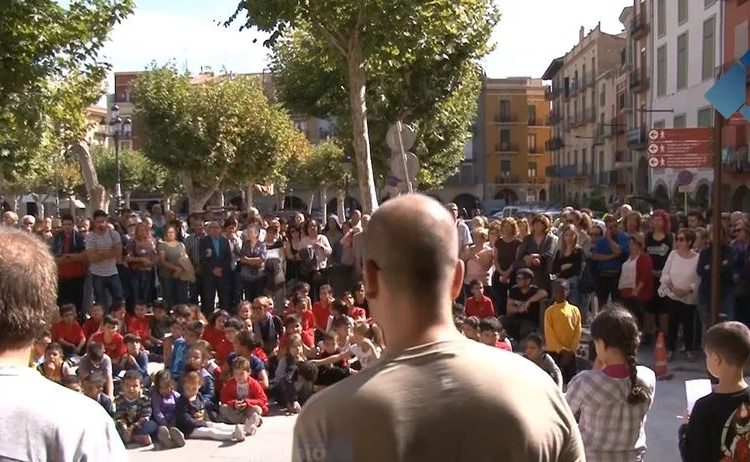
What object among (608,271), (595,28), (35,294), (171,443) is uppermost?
(595,28)

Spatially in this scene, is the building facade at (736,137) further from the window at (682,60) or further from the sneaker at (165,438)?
the sneaker at (165,438)

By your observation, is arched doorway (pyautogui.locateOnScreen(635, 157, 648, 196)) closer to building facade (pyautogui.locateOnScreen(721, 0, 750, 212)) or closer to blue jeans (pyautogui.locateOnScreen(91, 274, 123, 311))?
building facade (pyautogui.locateOnScreen(721, 0, 750, 212))

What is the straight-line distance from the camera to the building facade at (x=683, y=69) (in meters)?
33.5

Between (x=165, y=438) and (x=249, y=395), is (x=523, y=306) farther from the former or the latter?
(x=165, y=438)

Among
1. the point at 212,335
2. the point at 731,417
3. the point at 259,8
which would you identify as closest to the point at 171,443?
the point at 212,335

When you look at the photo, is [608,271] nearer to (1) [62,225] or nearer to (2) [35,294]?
(1) [62,225]

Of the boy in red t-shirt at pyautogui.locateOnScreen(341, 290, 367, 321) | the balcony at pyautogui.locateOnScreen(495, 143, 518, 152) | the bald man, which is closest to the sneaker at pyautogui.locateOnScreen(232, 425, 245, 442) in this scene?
the boy in red t-shirt at pyautogui.locateOnScreen(341, 290, 367, 321)

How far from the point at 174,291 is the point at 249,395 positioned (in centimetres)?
438

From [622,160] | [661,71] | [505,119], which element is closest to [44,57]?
[661,71]

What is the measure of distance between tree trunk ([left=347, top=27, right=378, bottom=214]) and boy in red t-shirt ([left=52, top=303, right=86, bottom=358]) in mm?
6167

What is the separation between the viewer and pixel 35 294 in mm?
2160

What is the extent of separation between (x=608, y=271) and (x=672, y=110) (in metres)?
28.9

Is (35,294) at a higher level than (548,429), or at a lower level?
higher

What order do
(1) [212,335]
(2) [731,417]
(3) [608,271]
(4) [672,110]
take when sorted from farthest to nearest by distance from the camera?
(4) [672,110] → (3) [608,271] → (1) [212,335] → (2) [731,417]
